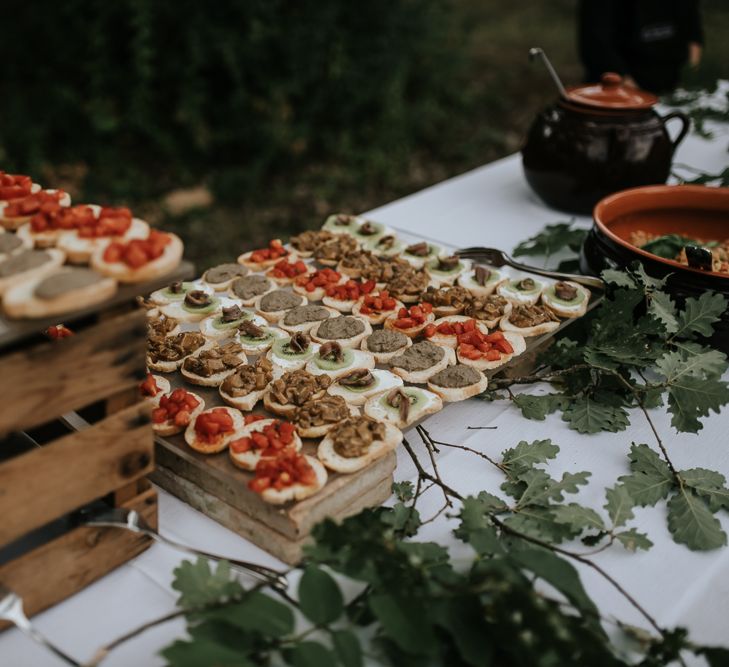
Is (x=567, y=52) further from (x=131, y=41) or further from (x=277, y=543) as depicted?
(x=277, y=543)

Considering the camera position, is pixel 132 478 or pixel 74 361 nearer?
pixel 74 361

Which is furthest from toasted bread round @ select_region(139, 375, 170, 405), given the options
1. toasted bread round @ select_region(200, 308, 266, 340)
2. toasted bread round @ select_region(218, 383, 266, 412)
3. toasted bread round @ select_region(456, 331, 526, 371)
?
toasted bread round @ select_region(456, 331, 526, 371)

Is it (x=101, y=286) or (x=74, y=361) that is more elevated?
(x=101, y=286)

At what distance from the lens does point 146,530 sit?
122cm

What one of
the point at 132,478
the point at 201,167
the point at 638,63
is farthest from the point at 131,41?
the point at 132,478

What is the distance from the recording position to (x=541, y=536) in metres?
1.28

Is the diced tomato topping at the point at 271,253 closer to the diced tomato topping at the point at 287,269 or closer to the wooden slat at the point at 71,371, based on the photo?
the diced tomato topping at the point at 287,269

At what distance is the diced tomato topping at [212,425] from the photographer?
1355mm

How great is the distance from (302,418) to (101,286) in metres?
0.51

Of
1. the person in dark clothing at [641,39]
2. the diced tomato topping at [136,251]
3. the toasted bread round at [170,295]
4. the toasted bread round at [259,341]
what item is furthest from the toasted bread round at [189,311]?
the person in dark clothing at [641,39]

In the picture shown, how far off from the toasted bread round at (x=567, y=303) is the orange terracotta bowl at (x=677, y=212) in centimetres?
32

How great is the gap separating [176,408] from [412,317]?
0.66m

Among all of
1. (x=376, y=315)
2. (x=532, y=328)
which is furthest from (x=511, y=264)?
(x=376, y=315)

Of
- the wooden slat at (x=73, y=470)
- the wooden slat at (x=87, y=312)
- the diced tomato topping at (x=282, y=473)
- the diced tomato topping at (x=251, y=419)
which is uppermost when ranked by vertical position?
the wooden slat at (x=87, y=312)
